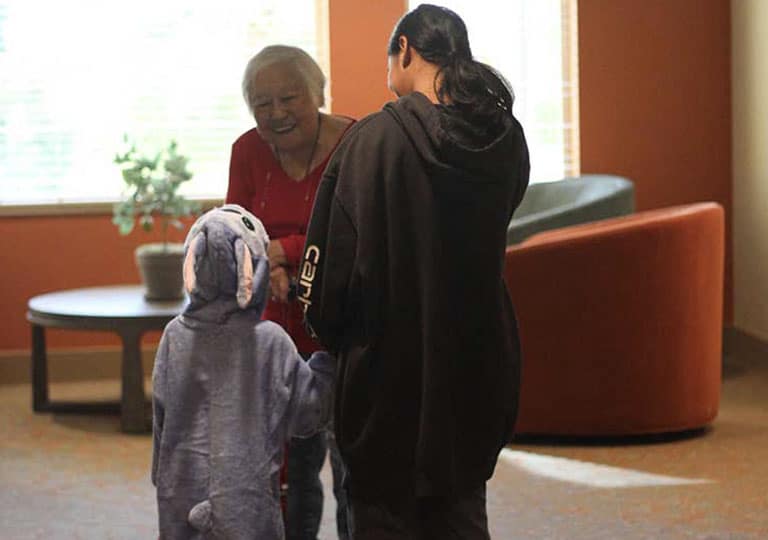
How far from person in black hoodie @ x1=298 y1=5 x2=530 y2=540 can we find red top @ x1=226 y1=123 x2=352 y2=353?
0.67m

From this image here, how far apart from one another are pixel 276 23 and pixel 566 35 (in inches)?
56.4

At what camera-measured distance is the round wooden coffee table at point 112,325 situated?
5.54 m

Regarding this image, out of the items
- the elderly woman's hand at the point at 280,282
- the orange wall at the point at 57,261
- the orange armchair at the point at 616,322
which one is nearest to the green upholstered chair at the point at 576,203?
the orange armchair at the point at 616,322

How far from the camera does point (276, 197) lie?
10.3ft

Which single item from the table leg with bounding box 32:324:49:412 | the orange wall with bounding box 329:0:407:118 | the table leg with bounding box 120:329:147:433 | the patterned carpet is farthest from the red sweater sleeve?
the orange wall with bounding box 329:0:407:118

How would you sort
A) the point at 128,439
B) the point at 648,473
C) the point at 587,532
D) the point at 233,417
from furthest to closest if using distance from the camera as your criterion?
the point at 128,439, the point at 648,473, the point at 587,532, the point at 233,417

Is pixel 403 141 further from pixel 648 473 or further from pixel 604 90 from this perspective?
pixel 604 90

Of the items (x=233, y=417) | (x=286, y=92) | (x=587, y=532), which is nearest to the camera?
(x=233, y=417)

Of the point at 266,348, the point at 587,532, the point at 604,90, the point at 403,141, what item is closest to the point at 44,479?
the point at 587,532

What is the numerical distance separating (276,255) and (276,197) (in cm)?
17

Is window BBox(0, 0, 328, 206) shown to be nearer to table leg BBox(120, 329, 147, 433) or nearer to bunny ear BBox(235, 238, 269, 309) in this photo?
table leg BBox(120, 329, 147, 433)

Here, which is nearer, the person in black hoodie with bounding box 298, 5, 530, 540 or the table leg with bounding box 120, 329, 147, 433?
the person in black hoodie with bounding box 298, 5, 530, 540

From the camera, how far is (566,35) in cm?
701

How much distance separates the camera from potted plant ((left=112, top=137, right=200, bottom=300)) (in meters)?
5.84
